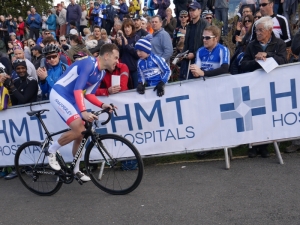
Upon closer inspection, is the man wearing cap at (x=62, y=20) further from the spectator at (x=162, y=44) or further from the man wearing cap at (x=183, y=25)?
the spectator at (x=162, y=44)

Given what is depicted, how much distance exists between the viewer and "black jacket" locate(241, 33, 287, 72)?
610 cm

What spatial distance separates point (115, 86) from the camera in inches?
252

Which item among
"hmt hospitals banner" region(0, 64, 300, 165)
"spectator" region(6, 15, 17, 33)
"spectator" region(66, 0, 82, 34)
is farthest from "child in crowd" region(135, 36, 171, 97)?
"spectator" region(6, 15, 17, 33)

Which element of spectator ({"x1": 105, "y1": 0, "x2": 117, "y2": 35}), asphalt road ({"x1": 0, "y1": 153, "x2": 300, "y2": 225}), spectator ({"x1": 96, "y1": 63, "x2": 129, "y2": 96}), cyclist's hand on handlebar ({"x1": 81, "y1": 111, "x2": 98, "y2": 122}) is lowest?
asphalt road ({"x1": 0, "y1": 153, "x2": 300, "y2": 225})

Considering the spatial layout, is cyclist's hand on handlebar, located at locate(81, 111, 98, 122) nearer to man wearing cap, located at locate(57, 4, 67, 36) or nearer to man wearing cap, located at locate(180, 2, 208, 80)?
man wearing cap, located at locate(180, 2, 208, 80)

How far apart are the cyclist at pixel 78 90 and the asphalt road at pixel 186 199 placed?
21.2 inches

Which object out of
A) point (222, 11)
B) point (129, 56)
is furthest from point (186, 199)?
point (222, 11)

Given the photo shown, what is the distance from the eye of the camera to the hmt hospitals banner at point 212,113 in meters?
6.07

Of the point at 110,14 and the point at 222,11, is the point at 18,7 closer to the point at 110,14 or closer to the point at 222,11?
the point at 110,14

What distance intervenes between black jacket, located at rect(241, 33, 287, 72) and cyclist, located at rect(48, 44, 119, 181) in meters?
2.07

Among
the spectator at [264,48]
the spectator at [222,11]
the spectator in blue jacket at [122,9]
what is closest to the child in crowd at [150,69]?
the spectator at [264,48]

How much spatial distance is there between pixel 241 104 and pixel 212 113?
433 millimetres

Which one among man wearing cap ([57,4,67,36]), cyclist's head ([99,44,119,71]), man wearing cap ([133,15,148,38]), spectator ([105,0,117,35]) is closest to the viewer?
cyclist's head ([99,44,119,71])

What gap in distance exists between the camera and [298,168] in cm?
584
